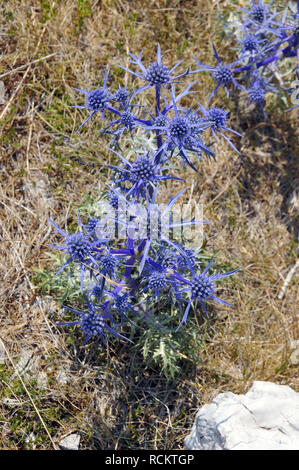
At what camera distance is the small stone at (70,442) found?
3374mm

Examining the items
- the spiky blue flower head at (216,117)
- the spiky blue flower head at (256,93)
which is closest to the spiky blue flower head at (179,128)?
the spiky blue flower head at (216,117)

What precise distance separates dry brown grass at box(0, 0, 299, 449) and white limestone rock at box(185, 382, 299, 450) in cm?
36

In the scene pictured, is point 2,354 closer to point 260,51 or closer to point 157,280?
point 157,280

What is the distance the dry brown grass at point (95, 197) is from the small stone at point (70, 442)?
5 cm

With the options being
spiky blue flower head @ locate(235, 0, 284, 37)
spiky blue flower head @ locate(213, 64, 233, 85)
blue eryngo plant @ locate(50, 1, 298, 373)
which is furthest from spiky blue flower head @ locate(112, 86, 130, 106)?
spiky blue flower head @ locate(235, 0, 284, 37)

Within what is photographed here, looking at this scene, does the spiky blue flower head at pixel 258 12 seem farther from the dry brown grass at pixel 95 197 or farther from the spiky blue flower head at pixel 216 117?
the spiky blue flower head at pixel 216 117

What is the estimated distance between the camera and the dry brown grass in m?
3.48

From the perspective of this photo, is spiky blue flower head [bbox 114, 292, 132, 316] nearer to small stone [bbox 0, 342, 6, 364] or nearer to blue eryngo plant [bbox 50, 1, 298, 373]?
blue eryngo plant [bbox 50, 1, 298, 373]

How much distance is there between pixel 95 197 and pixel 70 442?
2.00m

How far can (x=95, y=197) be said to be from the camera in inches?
151

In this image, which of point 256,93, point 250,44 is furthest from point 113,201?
point 250,44

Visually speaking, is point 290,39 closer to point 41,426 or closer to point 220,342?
point 220,342

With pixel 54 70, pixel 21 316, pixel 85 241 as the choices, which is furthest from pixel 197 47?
pixel 21 316

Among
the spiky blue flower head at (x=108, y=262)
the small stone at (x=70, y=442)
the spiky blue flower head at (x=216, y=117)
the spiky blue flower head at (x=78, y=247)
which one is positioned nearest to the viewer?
the spiky blue flower head at (x=78, y=247)
